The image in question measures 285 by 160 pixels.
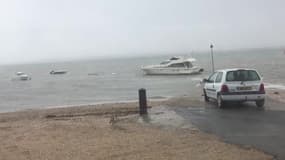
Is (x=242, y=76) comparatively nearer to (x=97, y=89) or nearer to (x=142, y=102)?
(x=142, y=102)

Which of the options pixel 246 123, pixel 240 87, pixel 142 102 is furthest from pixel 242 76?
pixel 246 123

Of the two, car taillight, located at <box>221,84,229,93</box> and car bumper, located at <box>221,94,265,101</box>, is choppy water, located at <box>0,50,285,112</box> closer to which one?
car taillight, located at <box>221,84,229,93</box>

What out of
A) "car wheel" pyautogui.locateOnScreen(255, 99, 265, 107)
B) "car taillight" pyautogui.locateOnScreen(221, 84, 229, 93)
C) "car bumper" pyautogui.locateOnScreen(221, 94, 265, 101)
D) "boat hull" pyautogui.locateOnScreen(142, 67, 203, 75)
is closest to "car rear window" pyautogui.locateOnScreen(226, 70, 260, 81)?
"car taillight" pyautogui.locateOnScreen(221, 84, 229, 93)

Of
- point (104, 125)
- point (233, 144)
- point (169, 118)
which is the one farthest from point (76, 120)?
point (233, 144)

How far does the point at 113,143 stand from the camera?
1053 centimetres

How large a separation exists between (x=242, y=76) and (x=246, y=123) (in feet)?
14.6

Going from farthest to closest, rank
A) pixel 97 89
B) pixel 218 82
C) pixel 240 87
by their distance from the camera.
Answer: pixel 97 89 → pixel 218 82 → pixel 240 87

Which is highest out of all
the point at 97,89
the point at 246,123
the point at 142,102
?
the point at 142,102

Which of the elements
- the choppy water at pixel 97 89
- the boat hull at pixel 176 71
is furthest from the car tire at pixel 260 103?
the boat hull at pixel 176 71

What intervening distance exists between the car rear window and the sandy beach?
14.7 feet

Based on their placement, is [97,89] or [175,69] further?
[175,69]

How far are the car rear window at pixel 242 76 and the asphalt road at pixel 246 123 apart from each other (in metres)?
1.09

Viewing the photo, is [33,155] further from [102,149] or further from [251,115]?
[251,115]

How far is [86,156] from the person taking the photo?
364 inches
